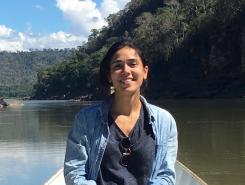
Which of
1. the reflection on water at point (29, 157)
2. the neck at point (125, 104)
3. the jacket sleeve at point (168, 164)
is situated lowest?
the reflection on water at point (29, 157)

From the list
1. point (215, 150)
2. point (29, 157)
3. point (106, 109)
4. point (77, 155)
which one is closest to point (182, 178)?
point (106, 109)

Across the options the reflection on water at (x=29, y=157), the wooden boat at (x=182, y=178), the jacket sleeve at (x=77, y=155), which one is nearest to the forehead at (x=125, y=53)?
the jacket sleeve at (x=77, y=155)

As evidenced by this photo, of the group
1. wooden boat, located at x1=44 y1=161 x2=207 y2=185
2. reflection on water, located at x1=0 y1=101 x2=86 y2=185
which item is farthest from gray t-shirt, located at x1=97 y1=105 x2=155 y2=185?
reflection on water, located at x1=0 y1=101 x2=86 y2=185

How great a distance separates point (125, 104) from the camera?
11.1ft

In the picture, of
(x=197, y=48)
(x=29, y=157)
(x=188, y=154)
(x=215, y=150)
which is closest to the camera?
(x=188, y=154)

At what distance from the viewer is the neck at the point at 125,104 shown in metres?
3.37

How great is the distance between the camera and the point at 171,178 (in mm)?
3297

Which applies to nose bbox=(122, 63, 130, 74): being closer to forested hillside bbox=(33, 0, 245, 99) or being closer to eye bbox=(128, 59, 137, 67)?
eye bbox=(128, 59, 137, 67)

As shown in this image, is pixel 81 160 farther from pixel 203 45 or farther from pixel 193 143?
pixel 203 45

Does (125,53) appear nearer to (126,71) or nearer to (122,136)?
(126,71)

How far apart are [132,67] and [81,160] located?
0.67m

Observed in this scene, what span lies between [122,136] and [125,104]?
0.22 m

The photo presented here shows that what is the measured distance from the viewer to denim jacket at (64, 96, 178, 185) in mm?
3191

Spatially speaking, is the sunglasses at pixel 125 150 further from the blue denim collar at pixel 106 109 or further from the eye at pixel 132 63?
the eye at pixel 132 63
